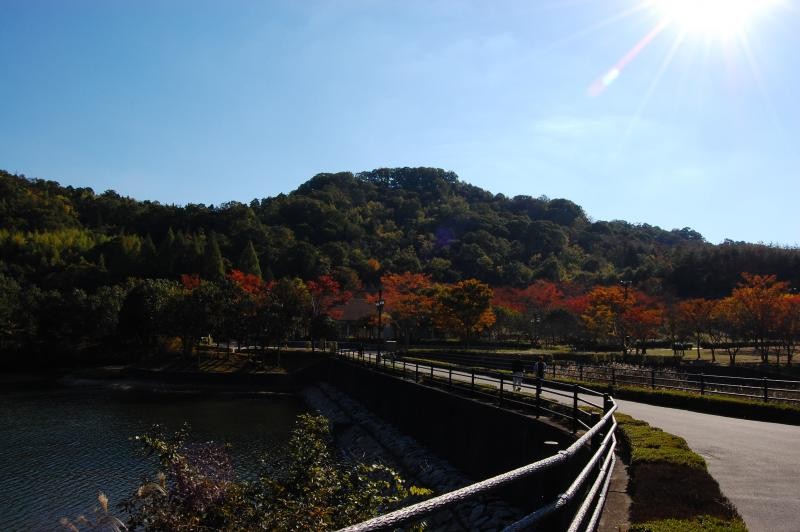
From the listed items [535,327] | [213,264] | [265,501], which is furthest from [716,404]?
[213,264]

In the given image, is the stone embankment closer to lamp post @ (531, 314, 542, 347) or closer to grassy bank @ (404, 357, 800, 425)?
grassy bank @ (404, 357, 800, 425)

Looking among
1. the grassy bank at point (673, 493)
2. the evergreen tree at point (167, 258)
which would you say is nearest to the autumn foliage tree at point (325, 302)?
the evergreen tree at point (167, 258)

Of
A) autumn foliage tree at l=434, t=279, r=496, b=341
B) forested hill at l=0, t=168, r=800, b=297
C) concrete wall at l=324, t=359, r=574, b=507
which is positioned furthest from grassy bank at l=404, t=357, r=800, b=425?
forested hill at l=0, t=168, r=800, b=297

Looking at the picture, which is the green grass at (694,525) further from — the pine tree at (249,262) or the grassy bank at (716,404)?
the pine tree at (249,262)

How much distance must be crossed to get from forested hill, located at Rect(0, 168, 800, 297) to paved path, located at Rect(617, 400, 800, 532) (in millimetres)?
71482

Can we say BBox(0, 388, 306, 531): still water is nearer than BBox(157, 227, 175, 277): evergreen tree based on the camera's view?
Yes

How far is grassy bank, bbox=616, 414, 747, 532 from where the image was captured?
675 centimetres

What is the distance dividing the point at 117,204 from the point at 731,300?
111148 millimetres

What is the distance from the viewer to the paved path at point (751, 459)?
805 centimetres

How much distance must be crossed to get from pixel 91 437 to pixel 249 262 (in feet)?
207

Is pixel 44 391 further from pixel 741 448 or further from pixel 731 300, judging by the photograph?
pixel 731 300

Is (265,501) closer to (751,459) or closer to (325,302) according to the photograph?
(751,459)

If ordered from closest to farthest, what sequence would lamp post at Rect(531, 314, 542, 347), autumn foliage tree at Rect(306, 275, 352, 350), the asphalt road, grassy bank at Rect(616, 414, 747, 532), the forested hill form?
grassy bank at Rect(616, 414, 747, 532) < the asphalt road < autumn foliage tree at Rect(306, 275, 352, 350) < lamp post at Rect(531, 314, 542, 347) < the forested hill

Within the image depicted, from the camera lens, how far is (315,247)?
109562mm
